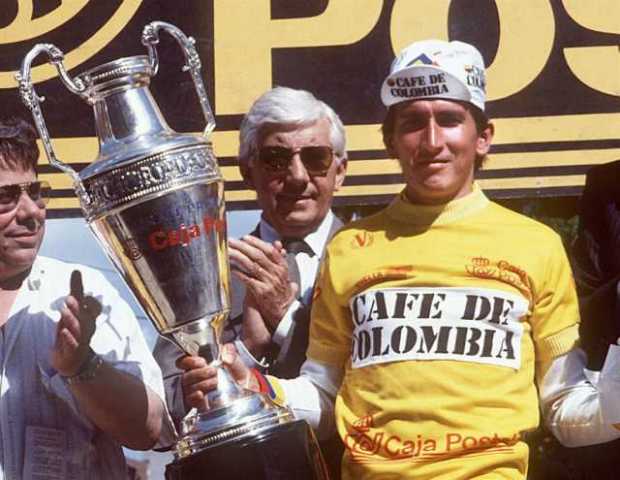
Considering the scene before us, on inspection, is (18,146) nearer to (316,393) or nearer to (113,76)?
(113,76)

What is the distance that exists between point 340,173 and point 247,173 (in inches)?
10.2

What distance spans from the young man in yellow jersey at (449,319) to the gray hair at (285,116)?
0.45m

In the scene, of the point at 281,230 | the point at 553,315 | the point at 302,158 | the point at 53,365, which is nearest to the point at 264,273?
the point at 281,230

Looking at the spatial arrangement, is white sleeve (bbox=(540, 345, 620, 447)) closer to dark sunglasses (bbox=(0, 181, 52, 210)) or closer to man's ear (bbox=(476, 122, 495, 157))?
man's ear (bbox=(476, 122, 495, 157))

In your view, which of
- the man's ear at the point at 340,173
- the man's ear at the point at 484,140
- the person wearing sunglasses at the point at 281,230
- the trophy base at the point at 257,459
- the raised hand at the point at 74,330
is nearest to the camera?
the trophy base at the point at 257,459

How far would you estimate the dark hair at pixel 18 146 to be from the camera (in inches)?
141

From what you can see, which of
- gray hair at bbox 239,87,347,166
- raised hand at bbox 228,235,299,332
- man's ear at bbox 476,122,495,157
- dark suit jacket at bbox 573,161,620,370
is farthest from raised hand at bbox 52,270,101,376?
dark suit jacket at bbox 573,161,620,370

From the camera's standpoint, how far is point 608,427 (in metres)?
2.82

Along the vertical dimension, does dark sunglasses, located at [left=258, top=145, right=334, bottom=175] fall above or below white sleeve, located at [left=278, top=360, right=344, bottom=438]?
above

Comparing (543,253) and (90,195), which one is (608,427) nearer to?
(543,253)

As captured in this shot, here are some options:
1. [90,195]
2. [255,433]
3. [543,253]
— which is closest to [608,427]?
[543,253]

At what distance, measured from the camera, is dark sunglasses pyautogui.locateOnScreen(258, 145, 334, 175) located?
135 inches

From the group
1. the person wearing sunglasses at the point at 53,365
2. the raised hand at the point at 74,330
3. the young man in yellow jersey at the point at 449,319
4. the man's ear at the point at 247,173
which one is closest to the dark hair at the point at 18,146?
the person wearing sunglasses at the point at 53,365

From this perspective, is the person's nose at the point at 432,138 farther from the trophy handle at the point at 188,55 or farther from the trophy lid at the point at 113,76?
the trophy lid at the point at 113,76
